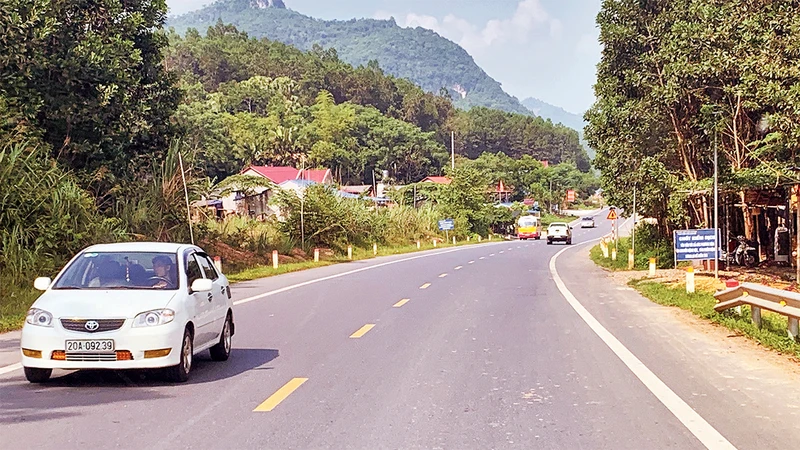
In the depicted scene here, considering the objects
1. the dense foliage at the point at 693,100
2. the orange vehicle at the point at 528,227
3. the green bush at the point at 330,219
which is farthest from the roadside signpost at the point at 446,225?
the dense foliage at the point at 693,100

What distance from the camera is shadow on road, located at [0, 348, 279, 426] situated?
8.06m

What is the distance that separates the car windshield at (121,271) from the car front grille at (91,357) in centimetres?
111

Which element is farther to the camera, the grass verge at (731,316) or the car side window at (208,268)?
the grass verge at (731,316)

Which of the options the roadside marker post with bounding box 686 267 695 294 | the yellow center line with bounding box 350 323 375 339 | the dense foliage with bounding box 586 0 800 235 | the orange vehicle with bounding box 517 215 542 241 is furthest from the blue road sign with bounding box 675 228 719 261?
→ the orange vehicle with bounding box 517 215 542 241

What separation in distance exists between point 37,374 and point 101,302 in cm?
98

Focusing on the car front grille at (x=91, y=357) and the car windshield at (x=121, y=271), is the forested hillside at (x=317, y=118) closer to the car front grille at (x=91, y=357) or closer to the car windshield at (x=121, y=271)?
the car windshield at (x=121, y=271)

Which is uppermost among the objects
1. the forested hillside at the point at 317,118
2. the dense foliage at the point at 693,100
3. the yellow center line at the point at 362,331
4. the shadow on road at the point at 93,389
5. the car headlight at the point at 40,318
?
the forested hillside at the point at 317,118

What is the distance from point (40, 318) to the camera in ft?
29.8

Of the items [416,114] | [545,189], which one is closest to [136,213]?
[545,189]

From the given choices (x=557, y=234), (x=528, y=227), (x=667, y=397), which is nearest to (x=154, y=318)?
(x=667, y=397)

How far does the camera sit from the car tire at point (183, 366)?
9.44 meters

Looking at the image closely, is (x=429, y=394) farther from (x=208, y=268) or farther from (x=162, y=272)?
(x=208, y=268)

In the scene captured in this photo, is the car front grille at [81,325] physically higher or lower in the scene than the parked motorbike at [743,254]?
higher

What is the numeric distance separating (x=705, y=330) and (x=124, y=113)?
19360 millimetres
